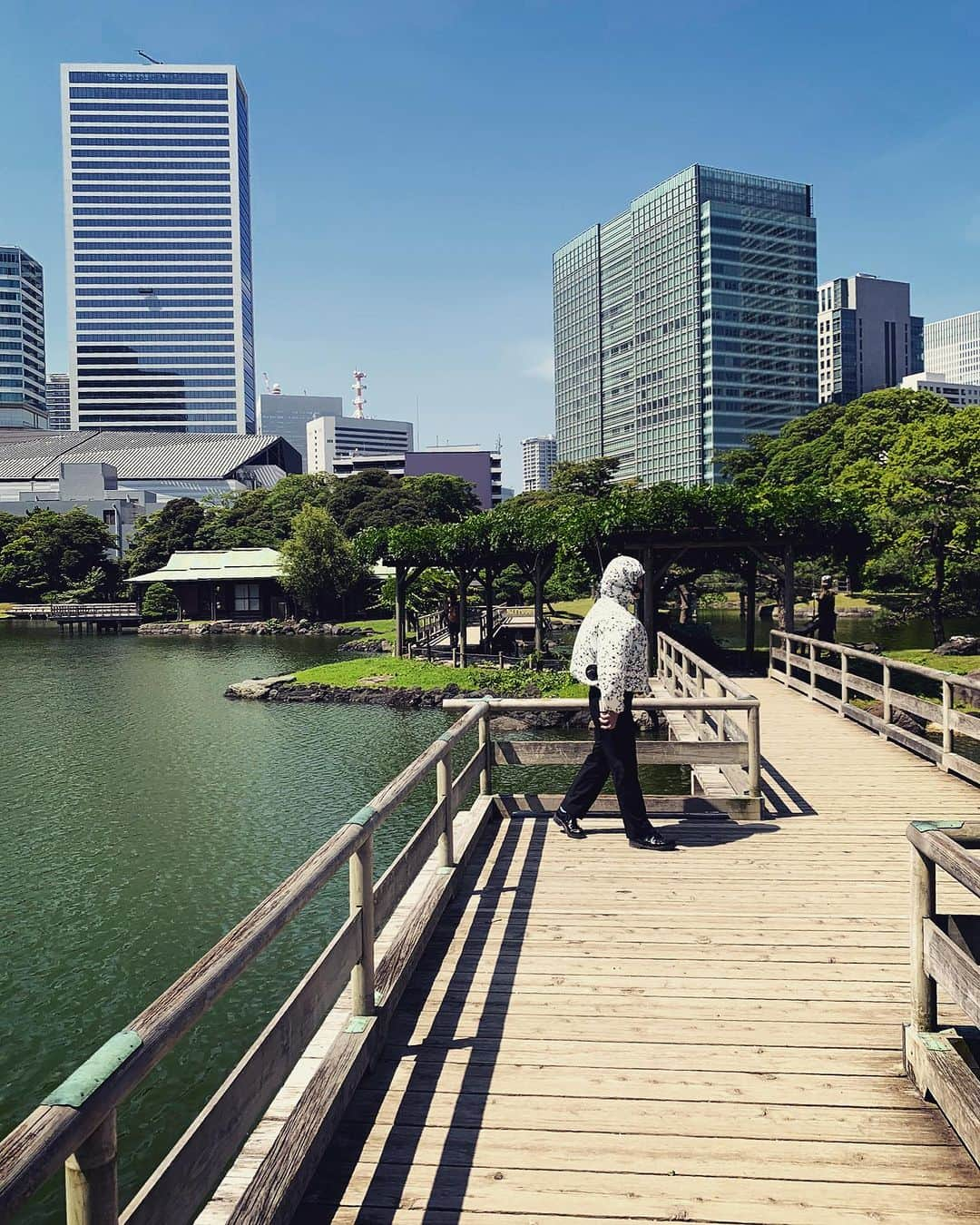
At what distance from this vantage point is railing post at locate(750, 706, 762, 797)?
7.12 m

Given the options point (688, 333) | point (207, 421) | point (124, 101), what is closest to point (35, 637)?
point (688, 333)

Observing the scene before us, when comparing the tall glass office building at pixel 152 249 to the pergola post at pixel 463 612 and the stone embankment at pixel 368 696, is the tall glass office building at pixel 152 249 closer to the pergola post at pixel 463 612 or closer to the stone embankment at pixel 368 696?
the pergola post at pixel 463 612

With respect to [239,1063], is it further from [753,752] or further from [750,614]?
[750,614]

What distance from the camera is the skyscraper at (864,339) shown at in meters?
160

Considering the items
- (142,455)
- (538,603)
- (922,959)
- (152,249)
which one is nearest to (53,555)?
(538,603)

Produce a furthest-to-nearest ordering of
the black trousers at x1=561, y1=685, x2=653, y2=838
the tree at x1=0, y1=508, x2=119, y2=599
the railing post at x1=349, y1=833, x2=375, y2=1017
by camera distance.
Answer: the tree at x1=0, y1=508, x2=119, y2=599 < the black trousers at x1=561, y1=685, x2=653, y2=838 < the railing post at x1=349, y1=833, x2=375, y2=1017

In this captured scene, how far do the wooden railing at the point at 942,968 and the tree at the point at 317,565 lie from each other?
158 ft

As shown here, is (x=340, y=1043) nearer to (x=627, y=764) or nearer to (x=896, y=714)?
(x=627, y=764)

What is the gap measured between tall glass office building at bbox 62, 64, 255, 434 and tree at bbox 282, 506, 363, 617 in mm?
111398

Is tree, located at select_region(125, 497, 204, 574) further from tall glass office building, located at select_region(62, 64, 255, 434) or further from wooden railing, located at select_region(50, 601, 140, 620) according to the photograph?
tall glass office building, located at select_region(62, 64, 255, 434)

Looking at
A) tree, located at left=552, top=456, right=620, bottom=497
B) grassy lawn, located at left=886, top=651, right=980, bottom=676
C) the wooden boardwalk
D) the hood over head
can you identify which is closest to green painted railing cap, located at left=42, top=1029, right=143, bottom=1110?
the wooden boardwalk

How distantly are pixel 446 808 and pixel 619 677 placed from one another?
56.8 inches

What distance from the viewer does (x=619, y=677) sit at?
596cm

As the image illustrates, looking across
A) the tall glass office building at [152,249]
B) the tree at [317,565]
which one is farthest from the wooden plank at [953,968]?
the tall glass office building at [152,249]
